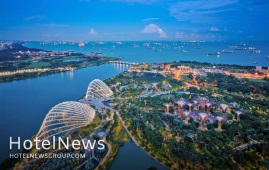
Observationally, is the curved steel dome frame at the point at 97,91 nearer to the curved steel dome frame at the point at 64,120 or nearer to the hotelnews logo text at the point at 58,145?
the curved steel dome frame at the point at 64,120

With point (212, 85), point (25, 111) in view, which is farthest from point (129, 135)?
point (212, 85)

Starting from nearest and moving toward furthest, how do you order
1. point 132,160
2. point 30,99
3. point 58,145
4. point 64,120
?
point 132,160 < point 58,145 < point 64,120 < point 30,99

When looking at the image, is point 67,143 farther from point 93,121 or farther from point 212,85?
point 212,85

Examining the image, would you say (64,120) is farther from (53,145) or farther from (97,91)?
(97,91)

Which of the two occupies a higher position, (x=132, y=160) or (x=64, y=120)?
(x=64, y=120)

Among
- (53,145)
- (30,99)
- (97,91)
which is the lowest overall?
(53,145)

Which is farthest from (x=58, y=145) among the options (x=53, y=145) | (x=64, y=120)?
(x=64, y=120)

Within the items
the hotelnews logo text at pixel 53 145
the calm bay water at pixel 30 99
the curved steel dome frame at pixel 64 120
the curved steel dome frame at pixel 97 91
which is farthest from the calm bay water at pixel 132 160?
the curved steel dome frame at pixel 97 91
